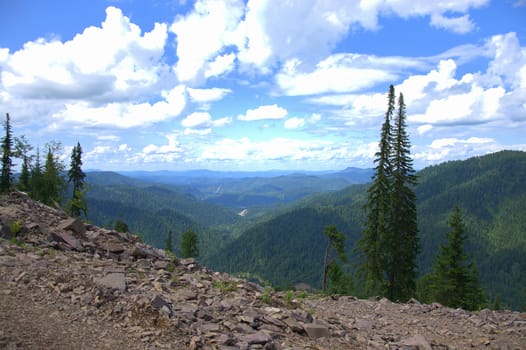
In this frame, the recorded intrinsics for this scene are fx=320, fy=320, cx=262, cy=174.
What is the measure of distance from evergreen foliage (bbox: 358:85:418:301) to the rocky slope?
10.8 meters

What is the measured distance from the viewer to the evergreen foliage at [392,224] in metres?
23.2

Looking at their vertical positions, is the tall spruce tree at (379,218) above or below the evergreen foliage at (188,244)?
above

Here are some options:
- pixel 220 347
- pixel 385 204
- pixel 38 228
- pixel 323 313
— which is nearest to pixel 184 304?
pixel 220 347

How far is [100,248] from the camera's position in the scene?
11.6 m

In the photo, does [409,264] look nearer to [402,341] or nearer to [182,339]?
[402,341]

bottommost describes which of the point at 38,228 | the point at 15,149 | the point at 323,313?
the point at 323,313

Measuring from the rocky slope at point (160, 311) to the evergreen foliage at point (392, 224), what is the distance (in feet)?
35.6

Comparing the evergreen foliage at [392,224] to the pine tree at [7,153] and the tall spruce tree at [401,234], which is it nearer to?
the tall spruce tree at [401,234]

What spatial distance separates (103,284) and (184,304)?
6.98 feet

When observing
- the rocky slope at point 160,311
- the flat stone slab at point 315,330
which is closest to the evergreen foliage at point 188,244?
the rocky slope at point 160,311

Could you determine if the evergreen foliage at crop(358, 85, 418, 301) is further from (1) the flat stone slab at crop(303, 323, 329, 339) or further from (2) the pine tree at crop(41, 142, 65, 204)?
(2) the pine tree at crop(41, 142, 65, 204)

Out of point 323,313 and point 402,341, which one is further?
point 323,313

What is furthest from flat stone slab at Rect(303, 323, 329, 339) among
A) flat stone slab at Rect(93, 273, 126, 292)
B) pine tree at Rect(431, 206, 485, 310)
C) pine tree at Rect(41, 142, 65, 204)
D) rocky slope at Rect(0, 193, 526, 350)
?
pine tree at Rect(41, 142, 65, 204)

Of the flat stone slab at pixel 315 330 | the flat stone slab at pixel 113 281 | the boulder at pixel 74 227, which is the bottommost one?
the flat stone slab at pixel 315 330
